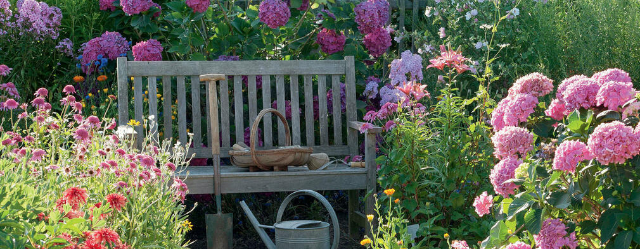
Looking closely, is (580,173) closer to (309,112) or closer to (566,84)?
(566,84)

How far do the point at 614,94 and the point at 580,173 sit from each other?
0.22 m

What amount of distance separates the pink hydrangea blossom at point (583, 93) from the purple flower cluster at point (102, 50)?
3.53 metres

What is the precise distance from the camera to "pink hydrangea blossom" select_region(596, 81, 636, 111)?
1.84 m

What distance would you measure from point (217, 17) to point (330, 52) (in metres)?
0.76

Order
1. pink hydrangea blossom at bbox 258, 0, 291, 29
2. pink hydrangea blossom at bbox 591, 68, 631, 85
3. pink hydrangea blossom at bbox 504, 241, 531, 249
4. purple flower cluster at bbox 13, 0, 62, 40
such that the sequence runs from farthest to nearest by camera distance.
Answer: purple flower cluster at bbox 13, 0, 62, 40 < pink hydrangea blossom at bbox 258, 0, 291, 29 < pink hydrangea blossom at bbox 591, 68, 631, 85 < pink hydrangea blossom at bbox 504, 241, 531, 249

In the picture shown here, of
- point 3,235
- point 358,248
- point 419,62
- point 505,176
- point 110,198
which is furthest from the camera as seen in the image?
point 419,62

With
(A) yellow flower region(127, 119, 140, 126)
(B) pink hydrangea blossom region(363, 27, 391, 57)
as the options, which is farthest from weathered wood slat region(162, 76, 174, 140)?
(B) pink hydrangea blossom region(363, 27, 391, 57)

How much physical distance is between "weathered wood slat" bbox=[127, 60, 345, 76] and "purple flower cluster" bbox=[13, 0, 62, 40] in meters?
1.41

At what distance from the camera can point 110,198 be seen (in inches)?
74.1

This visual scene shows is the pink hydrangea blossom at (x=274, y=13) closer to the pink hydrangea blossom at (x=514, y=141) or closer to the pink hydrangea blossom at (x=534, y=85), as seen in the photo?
the pink hydrangea blossom at (x=534, y=85)

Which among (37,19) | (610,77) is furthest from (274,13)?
(610,77)

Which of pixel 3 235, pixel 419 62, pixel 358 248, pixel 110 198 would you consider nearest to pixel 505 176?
pixel 110 198

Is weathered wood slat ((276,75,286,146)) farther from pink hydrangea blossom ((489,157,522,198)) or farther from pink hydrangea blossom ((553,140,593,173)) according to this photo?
pink hydrangea blossom ((553,140,593,173))

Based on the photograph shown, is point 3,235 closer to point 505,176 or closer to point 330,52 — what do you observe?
point 505,176
